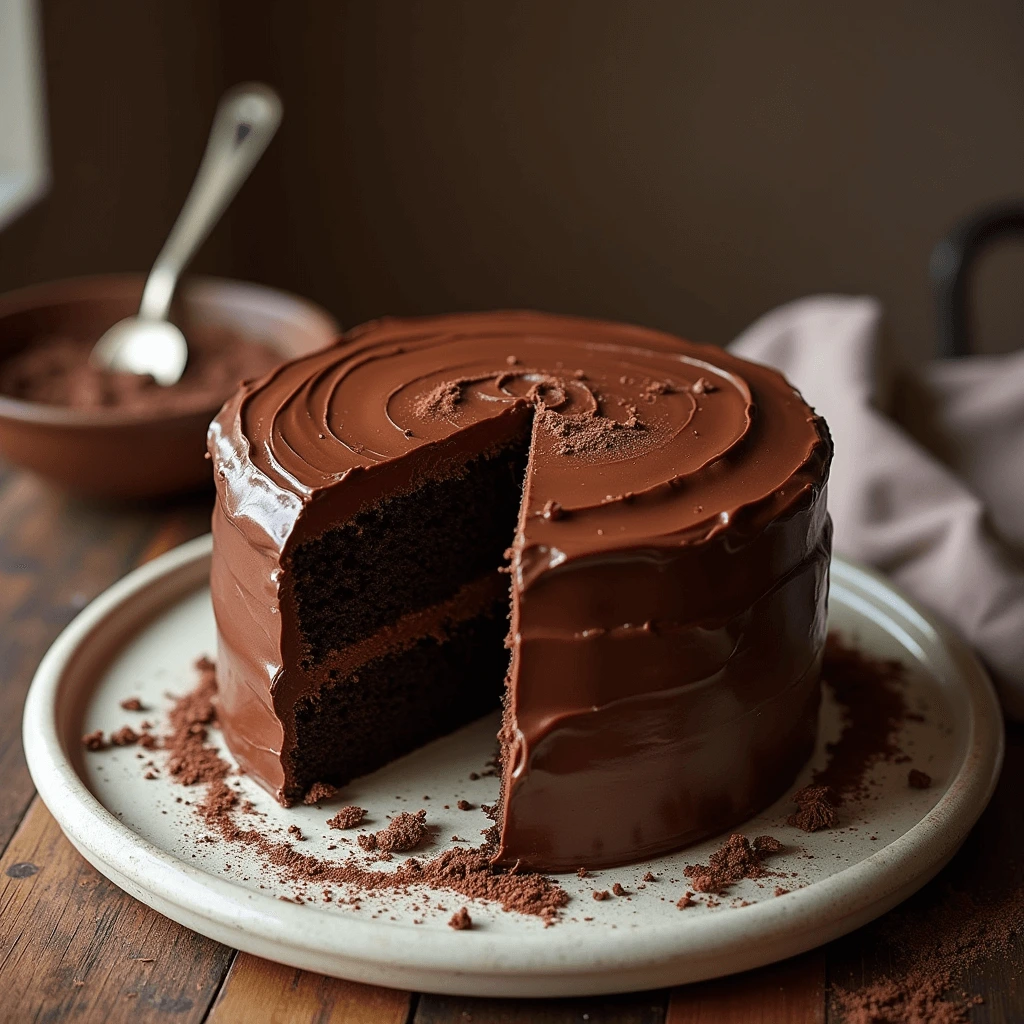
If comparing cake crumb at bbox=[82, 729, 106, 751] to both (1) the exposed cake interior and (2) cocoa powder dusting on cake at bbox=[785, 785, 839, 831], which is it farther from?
(2) cocoa powder dusting on cake at bbox=[785, 785, 839, 831]

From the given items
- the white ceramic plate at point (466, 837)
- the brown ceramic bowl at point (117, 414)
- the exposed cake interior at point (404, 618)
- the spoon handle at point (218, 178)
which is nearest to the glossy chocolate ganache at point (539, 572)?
the exposed cake interior at point (404, 618)

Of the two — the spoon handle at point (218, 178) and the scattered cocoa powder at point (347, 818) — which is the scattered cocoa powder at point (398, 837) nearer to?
the scattered cocoa powder at point (347, 818)

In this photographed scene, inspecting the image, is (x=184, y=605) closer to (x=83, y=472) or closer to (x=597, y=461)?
(x=83, y=472)

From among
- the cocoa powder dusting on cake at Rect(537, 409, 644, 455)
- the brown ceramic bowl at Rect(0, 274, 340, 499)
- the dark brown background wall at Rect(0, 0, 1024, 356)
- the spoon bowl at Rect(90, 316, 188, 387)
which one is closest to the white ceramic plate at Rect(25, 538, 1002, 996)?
the brown ceramic bowl at Rect(0, 274, 340, 499)

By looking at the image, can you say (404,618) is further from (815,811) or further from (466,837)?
(815,811)

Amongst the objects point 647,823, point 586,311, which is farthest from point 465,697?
point 586,311

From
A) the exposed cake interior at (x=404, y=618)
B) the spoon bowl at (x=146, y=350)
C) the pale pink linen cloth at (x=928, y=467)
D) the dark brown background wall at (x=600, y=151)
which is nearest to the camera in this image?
the exposed cake interior at (x=404, y=618)
